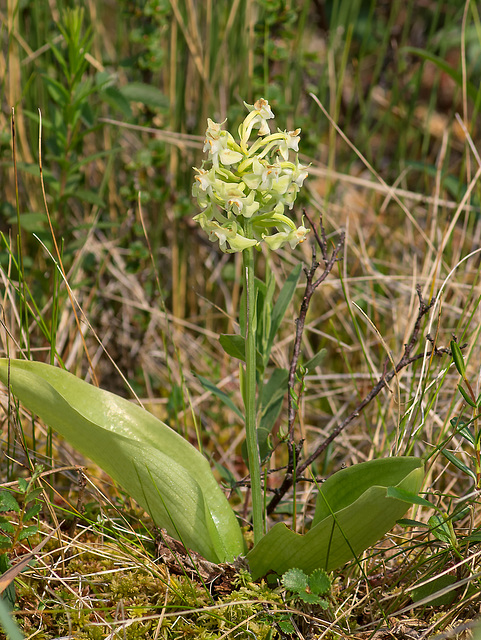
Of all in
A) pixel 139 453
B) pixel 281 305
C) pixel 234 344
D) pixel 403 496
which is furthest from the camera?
pixel 281 305

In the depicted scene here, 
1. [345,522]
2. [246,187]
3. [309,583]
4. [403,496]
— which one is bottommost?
[309,583]

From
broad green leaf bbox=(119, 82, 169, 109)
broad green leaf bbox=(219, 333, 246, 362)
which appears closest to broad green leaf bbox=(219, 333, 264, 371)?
broad green leaf bbox=(219, 333, 246, 362)

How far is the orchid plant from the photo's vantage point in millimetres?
1026

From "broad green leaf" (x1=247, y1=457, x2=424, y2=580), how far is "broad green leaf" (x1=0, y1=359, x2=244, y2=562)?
0.11 metres

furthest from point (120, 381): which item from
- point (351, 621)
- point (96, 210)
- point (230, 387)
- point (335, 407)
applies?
point (351, 621)

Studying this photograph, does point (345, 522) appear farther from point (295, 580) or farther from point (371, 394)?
point (371, 394)

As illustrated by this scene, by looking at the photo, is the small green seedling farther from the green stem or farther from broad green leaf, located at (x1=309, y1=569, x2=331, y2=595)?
the green stem

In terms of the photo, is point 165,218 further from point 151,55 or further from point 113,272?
point 151,55

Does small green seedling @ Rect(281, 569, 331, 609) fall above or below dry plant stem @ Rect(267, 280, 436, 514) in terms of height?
below

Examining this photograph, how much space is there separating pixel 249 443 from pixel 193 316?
1363mm

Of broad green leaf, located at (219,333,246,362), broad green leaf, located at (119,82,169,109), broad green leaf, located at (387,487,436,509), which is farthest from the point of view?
broad green leaf, located at (119,82,169,109)

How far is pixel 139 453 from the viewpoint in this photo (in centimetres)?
109

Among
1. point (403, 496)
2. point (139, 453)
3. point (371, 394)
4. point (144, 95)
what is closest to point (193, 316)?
point (144, 95)

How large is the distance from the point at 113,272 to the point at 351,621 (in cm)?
156
